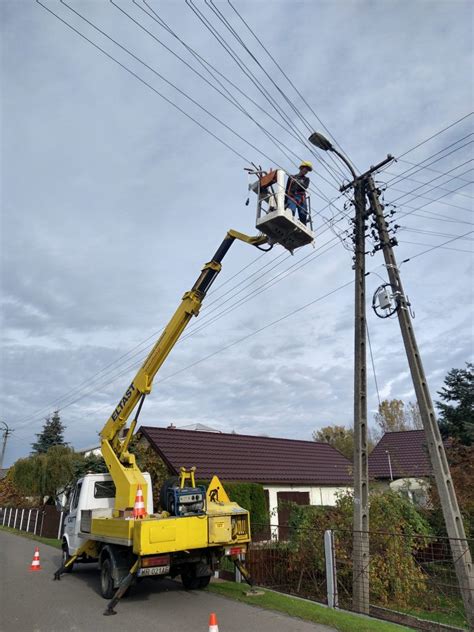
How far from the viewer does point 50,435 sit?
50.9 metres

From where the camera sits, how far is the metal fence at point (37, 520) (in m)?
22.3

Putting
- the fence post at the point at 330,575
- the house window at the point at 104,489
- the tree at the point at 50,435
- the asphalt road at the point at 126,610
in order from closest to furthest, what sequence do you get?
the asphalt road at the point at 126,610
the fence post at the point at 330,575
the house window at the point at 104,489
the tree at the point at 50,435

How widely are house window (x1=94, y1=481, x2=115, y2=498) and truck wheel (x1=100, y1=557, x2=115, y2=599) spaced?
3.16m

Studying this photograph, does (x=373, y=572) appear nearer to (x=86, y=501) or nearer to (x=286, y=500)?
(x=86, y=501)

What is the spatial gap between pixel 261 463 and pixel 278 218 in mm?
15746

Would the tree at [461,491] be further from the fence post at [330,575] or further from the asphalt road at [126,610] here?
the asphalt road at [126,610]

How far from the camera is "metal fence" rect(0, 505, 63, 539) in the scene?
2228 centimetres

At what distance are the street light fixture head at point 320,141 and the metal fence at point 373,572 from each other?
8.85 meters

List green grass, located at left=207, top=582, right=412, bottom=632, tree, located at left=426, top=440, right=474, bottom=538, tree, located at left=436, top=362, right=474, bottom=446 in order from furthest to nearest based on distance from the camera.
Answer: tree, located at left=436, top=362, right=474, bottom=446 → tree, located at left=426, top=440, right=474, bottom=538 → green grass, located at left=207, top=582, right=412, bottom=632

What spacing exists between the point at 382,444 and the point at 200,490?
23.4 m

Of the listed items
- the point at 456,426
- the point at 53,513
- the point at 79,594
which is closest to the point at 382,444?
the point at 456,426

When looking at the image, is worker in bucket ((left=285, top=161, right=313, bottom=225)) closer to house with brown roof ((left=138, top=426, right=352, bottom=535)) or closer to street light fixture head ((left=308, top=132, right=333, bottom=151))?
street light fixture head ((left=308, top=132, right=333, bottom=151))

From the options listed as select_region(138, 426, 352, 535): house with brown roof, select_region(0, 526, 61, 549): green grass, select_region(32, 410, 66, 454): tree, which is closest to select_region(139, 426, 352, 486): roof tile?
select_region(138, 426, 352, 535): house with brown roof

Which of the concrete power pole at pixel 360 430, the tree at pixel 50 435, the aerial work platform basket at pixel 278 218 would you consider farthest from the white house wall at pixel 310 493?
the tree at pixel 50 435
